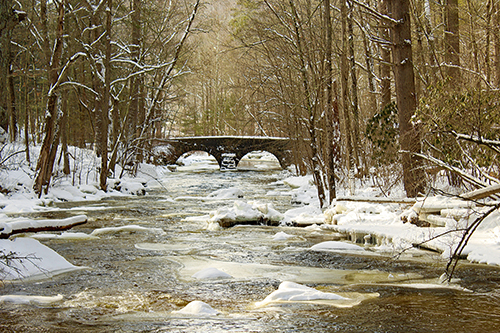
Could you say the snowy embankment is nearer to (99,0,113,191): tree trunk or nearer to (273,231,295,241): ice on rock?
(273,231,295,241): ice on rock

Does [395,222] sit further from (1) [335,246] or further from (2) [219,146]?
(2) [219,146]

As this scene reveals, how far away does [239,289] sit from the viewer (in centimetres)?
605

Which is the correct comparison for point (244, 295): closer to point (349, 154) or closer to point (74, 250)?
point (74, 250)

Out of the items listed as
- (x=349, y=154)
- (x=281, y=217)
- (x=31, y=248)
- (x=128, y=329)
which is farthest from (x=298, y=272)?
(x=349, y=154)

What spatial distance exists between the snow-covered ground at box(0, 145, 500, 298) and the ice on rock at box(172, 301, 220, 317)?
16 millimetres

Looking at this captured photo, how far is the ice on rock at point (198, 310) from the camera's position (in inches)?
195

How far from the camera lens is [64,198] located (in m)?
15.4

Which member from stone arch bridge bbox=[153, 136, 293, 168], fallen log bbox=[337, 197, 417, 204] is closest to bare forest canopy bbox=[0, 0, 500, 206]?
fallen log bbox=[337, 197, 417, 204]

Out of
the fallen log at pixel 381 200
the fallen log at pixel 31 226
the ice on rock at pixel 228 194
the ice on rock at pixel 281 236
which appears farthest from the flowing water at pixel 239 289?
the ice on rock at pixel 228 194

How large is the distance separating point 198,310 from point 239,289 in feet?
3.64

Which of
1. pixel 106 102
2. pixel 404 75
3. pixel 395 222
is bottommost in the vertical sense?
pixel 395 222

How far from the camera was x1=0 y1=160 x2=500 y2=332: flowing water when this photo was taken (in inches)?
184

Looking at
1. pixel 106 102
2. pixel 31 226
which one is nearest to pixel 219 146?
pixel 106 102

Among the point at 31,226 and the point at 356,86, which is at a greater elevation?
the point at 356,86
